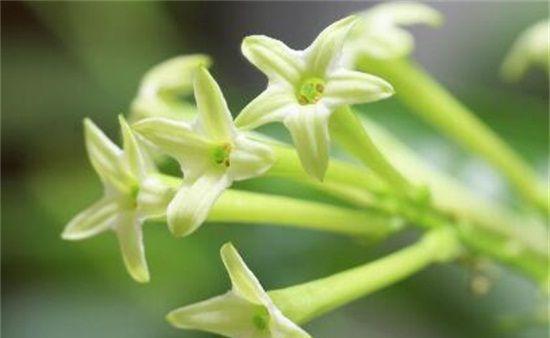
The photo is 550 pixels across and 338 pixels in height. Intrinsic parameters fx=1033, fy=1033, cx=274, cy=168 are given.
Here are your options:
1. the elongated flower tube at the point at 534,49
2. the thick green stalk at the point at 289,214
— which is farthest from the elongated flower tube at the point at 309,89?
the elongated flower tube at the point at 534,49

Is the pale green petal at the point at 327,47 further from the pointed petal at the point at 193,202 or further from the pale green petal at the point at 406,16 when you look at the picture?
the pale green petal at the point at 406,16


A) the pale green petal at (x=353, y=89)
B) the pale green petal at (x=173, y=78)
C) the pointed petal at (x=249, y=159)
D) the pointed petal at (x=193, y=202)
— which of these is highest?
the pale green petal at (x=173, y=78)

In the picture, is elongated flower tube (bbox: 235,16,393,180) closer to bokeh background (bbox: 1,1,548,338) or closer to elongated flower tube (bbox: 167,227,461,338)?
elongated flower tube (bbox: 167,227,461,338)

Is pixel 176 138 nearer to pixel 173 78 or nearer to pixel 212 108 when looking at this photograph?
pixel 212 108

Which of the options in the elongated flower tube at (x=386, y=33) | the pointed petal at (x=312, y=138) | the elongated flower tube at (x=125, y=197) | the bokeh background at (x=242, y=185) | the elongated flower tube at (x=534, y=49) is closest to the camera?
the pointed petal at (x=312, y=138)

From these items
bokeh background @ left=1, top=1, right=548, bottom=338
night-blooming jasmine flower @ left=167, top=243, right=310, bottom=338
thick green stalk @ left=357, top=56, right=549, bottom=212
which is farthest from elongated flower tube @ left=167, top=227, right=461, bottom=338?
bokeh background @ left=1, top=1, right=548, bottom=338

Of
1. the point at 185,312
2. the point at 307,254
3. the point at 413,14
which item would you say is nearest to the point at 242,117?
Answer: the point at 185,312
